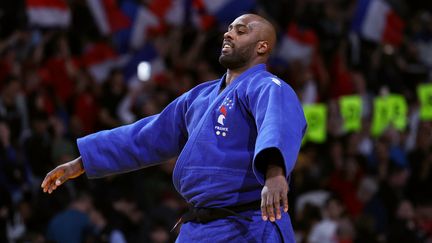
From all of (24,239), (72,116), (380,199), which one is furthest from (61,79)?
(380,199)

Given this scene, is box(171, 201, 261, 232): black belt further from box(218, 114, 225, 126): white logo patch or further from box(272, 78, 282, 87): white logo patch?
box(272, 78, 282, 87): white logo patch

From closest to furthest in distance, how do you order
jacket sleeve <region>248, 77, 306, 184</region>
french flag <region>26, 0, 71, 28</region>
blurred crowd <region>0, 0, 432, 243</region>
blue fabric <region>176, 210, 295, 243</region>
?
jacket sleeve <region>248, 77, 306, 184</region> < blue fabric <region>176, 210, 295, 243</region> < blurred crowd <region>0, 0, 432, 243</region> < french flag <region>26, 0, 71, 28</region>

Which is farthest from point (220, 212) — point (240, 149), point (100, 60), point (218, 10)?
point (218, 10)

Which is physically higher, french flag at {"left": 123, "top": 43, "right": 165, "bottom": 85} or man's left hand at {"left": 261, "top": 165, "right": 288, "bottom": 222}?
man's left hand at {"left": 261, "top": 165, "right": 288, "bottom": 222}

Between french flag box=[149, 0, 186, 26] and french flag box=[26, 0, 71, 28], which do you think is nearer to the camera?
french flag box=[26, 0, 71, 28]

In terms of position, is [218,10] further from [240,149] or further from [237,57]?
[240,149]

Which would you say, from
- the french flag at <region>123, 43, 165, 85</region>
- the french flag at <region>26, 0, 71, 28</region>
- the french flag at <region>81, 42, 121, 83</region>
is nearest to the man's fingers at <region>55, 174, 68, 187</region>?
the french flag at <region>26, 0, 71, 28</region>

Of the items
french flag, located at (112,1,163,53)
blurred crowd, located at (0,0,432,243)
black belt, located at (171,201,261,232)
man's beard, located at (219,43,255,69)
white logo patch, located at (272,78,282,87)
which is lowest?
blurred crowd, located at (0,0,432,243)

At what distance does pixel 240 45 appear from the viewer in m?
5.35

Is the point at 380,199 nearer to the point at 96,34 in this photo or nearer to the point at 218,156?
the point at 96,34

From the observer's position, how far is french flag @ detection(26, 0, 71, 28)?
40.7ft

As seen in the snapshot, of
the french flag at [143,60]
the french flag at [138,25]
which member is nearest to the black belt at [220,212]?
the french flag at [143,60]

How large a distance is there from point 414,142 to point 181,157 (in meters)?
9.33

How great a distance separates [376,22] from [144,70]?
3732 millimetres
